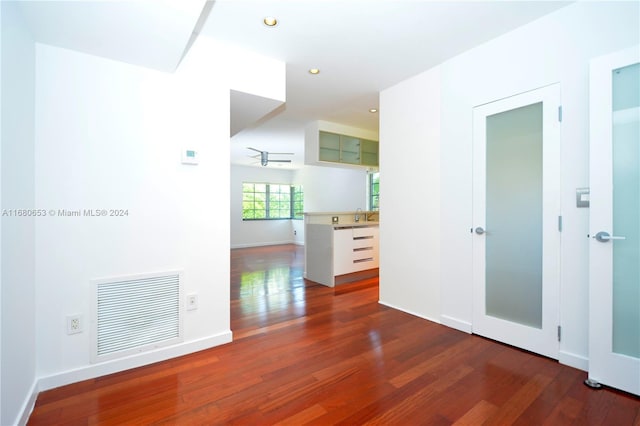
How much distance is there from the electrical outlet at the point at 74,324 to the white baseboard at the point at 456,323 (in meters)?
2.99

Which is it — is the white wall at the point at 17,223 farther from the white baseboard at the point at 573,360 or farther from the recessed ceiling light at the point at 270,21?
the white baseboard at the point at 573,360

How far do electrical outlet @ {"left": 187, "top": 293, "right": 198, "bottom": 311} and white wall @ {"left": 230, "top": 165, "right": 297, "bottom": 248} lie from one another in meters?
6.53

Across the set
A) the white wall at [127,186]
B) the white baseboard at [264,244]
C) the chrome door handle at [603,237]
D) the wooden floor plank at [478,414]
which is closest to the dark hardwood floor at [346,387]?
the wooden floor plank at [478,414]

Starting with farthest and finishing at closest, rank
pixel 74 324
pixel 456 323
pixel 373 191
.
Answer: pixel 373 191, pixel 456 323, pixel 74 324

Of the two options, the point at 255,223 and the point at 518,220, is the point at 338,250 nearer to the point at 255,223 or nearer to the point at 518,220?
the point at 518,220

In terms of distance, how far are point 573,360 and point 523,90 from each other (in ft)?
6.68

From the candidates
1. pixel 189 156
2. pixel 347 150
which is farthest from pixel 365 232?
pixel 189 156

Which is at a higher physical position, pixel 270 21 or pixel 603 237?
pixel 270 21

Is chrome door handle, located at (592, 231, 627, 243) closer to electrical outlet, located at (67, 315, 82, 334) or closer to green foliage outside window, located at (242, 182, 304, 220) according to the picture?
electrical outlet, located at (67, 315, 82, 334)

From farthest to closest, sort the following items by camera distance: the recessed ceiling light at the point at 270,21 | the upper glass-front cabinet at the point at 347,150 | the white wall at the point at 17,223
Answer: the upper glass-front cabinet at the point at 347,150 → the recessed ceiling light at the point at 270,21 → the white wall at the point at 17,223

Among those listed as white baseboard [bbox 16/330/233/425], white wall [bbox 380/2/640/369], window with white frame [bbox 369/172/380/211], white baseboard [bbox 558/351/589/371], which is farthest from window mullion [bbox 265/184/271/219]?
white baseboard [bbox 558/351/589/371]

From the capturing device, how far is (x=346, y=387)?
6.10 ft

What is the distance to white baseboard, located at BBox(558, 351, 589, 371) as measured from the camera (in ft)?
6.59

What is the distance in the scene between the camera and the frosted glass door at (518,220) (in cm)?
219
